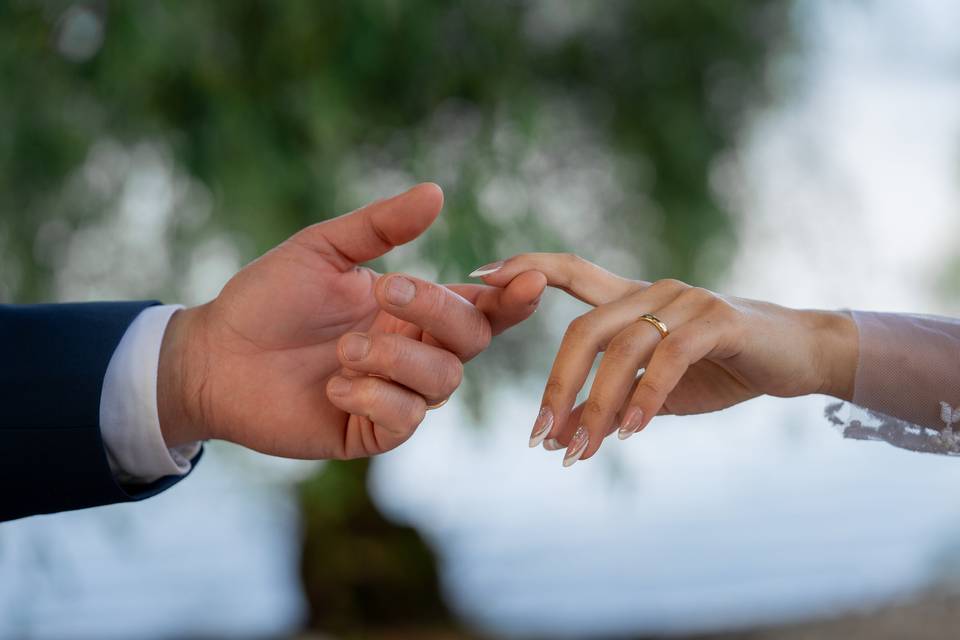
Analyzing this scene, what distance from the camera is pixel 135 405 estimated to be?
1219 millimetres

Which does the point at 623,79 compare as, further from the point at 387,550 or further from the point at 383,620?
the point at 383,620

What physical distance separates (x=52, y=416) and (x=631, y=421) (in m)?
0.70

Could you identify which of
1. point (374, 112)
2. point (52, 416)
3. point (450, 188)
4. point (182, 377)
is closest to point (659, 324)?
point (182, 377)

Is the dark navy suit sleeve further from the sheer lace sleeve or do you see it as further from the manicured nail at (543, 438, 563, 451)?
the sheer lace sleeve

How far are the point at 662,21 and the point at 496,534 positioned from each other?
232 centimetres

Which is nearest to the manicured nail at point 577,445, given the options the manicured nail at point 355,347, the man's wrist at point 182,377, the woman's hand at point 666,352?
the woman's hand at point 666,352

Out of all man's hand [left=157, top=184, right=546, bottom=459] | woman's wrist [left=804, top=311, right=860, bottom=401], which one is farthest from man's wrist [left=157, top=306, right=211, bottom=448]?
woman's wrist [left=804, top=311, right=860, bottom=401]

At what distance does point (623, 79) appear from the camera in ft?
8.27

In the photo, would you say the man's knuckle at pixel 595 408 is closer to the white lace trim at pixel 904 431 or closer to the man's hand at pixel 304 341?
the man's hand at pixel 304 341

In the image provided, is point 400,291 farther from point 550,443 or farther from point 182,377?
point 182,377

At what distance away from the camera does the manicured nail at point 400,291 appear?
3.34 feet

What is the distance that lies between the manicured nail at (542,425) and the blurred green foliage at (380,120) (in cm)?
99

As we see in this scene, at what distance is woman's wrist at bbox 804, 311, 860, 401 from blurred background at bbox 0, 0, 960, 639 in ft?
0.20

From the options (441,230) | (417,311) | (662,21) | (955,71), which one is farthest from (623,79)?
(417,311)
